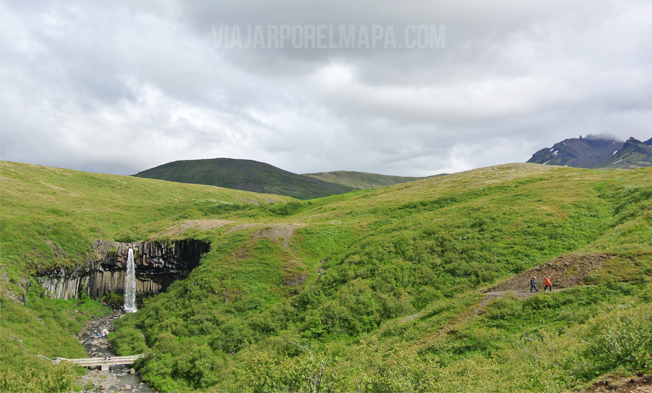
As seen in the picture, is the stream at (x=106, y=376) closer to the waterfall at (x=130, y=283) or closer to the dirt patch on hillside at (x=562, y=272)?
the waterfall at (x=130, y=283)

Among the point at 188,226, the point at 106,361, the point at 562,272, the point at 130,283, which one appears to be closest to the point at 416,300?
the point at 562,272

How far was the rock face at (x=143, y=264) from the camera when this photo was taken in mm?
69944

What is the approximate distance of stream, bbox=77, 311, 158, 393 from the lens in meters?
38.9

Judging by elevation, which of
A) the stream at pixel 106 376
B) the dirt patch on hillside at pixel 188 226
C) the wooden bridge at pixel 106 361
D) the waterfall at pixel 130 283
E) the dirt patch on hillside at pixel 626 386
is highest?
the dirt patch on hillside at pixel 188 226

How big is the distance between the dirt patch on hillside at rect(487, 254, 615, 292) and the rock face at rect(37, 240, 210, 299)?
178 feet

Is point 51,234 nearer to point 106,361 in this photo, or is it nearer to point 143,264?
point 143,264

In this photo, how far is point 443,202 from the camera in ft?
237

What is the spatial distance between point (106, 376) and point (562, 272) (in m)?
51.4

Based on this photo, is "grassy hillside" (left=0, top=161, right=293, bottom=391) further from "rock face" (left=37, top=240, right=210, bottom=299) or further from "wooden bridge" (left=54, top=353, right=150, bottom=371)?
"rock face" (left=37, top=240, right=210, bottom=299)

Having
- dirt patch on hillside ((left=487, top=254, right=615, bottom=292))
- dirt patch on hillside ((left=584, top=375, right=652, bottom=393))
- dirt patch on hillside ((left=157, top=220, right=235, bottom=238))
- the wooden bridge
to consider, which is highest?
dirt patch on hillside ((left=157, top=220, right=235, bottom=238))

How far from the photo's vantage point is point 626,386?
608 inches

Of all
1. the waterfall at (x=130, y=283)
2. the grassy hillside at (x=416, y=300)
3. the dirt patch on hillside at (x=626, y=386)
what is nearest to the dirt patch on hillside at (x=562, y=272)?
the grassy hillside at (x=416, y=300)

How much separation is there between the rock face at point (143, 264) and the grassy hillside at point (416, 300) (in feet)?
15.6

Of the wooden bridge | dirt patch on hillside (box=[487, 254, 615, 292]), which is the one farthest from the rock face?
dirt patch on hillside (box=[487, 254, 615, 292])
